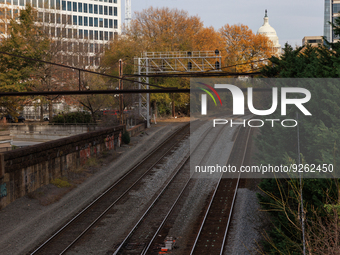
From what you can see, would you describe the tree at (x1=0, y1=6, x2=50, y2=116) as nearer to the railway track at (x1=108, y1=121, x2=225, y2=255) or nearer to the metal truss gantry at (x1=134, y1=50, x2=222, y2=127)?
the metal truss gantry at (x1=134, y1=50, x2=222, y2=127)

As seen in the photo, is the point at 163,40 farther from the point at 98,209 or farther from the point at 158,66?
the point at 98,209

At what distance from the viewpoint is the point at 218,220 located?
17.0 meters

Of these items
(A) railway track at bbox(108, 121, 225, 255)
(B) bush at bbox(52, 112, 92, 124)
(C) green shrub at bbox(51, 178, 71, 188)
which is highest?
(B) bush at bbox(52, 112, 92, 124)

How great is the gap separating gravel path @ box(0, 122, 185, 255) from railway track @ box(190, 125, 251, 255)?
6356mm

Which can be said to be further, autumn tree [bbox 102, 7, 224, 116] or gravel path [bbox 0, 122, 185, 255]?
autumn tree [bbox 102, 7, 224, 116]

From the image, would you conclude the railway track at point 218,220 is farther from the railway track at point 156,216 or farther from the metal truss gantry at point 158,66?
the metal truss gantry at point 158,66

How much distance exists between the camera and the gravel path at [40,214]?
1518 cm

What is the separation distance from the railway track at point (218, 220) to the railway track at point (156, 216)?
174cm

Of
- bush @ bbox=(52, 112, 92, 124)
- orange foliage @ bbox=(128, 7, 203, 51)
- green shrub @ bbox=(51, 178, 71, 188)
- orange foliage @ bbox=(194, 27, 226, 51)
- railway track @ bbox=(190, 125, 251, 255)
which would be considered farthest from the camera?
orange foliage @ bbox=(194, 27, 226, 51)

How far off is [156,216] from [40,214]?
17.7 feet

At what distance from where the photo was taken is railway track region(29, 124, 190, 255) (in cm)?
1477

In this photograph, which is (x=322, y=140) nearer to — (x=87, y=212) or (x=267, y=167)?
(x=267, y=167)

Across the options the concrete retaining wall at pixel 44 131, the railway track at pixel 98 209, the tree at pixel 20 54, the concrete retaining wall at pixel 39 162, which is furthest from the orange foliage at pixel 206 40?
the concrete retaining wall at pixel 39 162

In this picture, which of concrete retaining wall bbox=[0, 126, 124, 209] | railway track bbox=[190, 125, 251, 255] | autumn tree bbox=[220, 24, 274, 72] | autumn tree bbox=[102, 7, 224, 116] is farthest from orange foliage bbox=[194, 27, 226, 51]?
railway track bbox=[190, 125, 251, 255]
